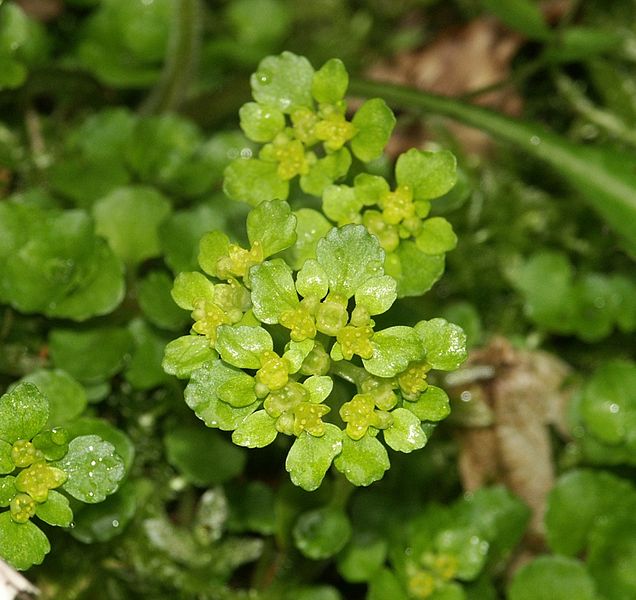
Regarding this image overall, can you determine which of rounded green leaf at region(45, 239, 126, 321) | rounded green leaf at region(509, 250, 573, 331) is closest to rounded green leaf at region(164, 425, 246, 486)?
rounded green leaf at region(45, 239, 126, 321)

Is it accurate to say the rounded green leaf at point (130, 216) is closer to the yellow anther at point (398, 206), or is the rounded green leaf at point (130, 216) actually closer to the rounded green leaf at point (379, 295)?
the yellow anther at point (398, 206)

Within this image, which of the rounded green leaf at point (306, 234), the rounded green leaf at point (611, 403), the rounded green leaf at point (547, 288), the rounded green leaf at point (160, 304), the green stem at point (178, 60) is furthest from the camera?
the rounded green leaf at point (547, 288)

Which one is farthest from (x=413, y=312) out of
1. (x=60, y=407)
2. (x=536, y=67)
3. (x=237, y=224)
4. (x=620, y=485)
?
(x=536, y=67)

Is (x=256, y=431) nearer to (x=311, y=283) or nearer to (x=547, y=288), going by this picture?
(x=311, y=283)

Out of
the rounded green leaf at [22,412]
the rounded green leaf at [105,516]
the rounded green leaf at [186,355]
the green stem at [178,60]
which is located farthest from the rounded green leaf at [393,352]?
the green stem at [178,60]

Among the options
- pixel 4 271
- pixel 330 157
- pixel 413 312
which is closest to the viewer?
pixel 330 157

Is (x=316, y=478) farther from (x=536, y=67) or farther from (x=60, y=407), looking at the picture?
(x=536, y=67)

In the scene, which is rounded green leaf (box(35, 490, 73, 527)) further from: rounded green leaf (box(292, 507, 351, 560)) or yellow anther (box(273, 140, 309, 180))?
yellow anther (box(273, 140, 309, 180))
